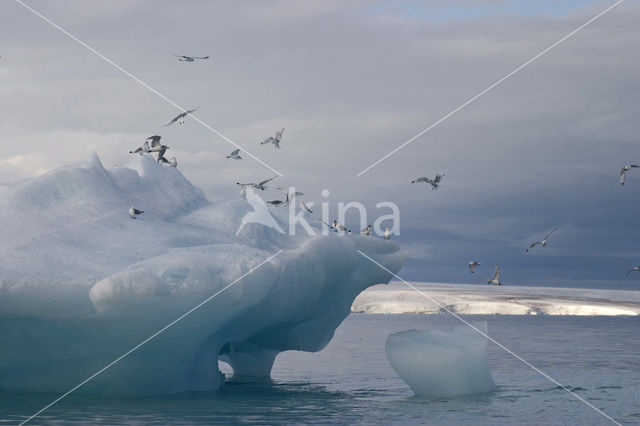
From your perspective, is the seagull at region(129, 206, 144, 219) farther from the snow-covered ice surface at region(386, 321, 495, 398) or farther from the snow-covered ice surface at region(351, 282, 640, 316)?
the snow-covered ice surface at region(351, 282, 640, 316)

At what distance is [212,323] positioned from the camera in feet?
66.1

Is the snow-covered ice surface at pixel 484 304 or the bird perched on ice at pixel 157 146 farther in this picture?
the snow-covered ice surface at pixel 484 304

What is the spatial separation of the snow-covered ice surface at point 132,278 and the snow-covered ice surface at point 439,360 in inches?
→ 117

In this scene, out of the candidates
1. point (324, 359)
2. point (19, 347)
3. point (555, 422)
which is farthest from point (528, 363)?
point (19, 347)

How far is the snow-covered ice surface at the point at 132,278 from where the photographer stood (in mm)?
18219

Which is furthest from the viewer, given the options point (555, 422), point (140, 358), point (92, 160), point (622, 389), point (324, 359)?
point (324, 359)

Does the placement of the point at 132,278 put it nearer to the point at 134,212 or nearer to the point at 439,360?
the point at 134,212

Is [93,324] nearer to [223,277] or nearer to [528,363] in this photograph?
[223,277]

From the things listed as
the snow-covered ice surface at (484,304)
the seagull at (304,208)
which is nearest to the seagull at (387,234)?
the seagull at (304,208)

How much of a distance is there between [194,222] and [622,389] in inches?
524

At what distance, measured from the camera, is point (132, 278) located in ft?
58.4

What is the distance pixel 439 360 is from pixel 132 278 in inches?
317

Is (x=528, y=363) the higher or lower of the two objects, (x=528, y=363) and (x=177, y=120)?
the lower

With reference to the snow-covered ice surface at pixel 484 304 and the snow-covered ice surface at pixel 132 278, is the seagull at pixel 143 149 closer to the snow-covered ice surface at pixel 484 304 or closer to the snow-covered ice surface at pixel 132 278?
the snow-covered ice surface at pixel 132 278
